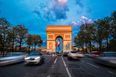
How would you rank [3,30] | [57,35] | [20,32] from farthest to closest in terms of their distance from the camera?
1. [57,35]
2. [20,32]
3. [3,30]

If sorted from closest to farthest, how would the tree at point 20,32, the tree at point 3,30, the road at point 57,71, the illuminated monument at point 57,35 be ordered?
the road at point 57,71, the tree at point 3,30, the tree at point 20,32, the illuminated monument at point 57,35

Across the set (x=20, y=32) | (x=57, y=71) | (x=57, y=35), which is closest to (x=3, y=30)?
(x=20, y=32)

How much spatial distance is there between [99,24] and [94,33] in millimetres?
6688

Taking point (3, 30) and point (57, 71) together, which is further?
point (3, 30)

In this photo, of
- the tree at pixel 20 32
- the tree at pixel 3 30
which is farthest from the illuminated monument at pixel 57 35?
the tree at pixel 3 30

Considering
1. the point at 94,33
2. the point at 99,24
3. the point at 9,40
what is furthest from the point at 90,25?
the point at 9,40

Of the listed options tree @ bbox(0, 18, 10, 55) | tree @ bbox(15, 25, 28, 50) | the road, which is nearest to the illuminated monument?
tree @ bbox(15, 25, 28, 50)

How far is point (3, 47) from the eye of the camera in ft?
179

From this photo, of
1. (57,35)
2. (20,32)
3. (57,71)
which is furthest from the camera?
(57,35)

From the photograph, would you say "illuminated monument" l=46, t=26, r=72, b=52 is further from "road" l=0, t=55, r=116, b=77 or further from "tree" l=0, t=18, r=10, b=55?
"road" l=0, t=55, r=116, b=77

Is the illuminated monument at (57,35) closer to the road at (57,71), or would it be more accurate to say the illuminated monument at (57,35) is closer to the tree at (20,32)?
the tree at (20,32)

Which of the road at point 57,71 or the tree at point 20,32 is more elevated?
the tree at point 20,32

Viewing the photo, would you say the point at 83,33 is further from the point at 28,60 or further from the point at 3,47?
the point at 28,60

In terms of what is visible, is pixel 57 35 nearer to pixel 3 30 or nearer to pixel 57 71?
pixel 3 30
